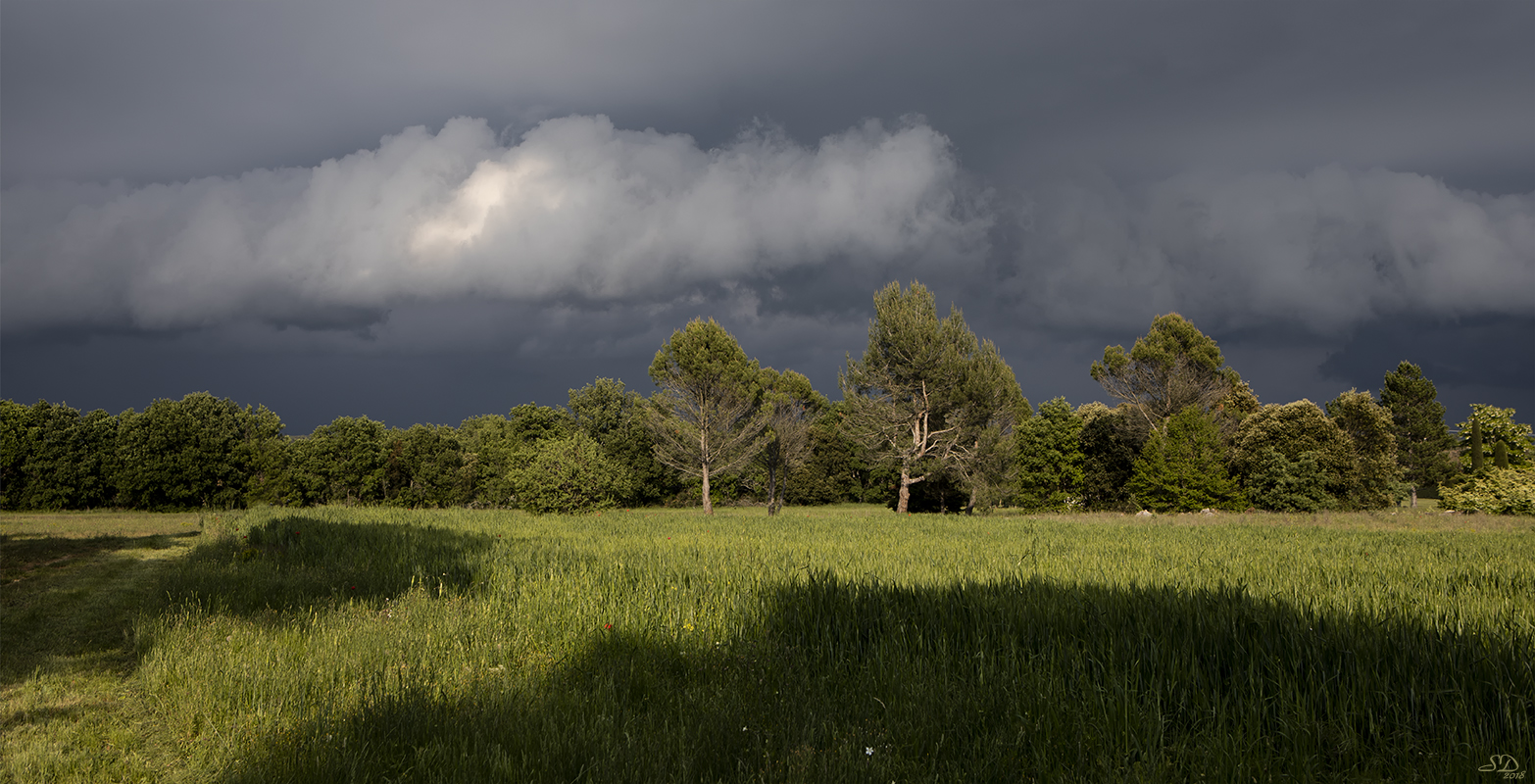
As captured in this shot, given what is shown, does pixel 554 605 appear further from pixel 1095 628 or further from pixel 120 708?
pixel 1095 628

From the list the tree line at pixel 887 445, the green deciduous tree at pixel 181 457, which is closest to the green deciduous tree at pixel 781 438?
the tree line at pixel 887 445

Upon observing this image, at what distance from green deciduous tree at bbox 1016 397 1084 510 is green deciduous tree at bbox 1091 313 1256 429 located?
799 centimetres

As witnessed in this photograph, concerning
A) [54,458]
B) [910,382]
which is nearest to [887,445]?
[910,382]

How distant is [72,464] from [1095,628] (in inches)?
2670

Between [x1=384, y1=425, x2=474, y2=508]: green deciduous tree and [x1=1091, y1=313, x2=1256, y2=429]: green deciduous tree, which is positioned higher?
[x1=1091, y1=313, x2=1256, y2=429]: green deciduous tree

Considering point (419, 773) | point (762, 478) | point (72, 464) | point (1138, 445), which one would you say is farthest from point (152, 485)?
point (1138, 445)

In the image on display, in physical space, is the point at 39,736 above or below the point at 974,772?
below

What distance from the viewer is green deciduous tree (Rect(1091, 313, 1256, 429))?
1816 inches

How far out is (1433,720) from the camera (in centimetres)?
397

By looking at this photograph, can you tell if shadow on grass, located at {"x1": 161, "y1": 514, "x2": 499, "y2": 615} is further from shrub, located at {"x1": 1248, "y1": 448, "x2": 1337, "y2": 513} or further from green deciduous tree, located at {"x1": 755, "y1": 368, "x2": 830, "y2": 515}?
shrub, located at {"x1": 1248, "y1": 448, "x2": 1337, "y2": 513}

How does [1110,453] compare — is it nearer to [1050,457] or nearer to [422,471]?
[1050,457]

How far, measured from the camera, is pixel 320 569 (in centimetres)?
1169

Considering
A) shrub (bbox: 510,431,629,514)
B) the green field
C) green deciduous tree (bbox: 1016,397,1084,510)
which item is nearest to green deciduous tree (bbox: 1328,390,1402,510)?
green deciduous tree (bbox: 1016,397,1084,510)

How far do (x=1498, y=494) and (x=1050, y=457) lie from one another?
26.8m
